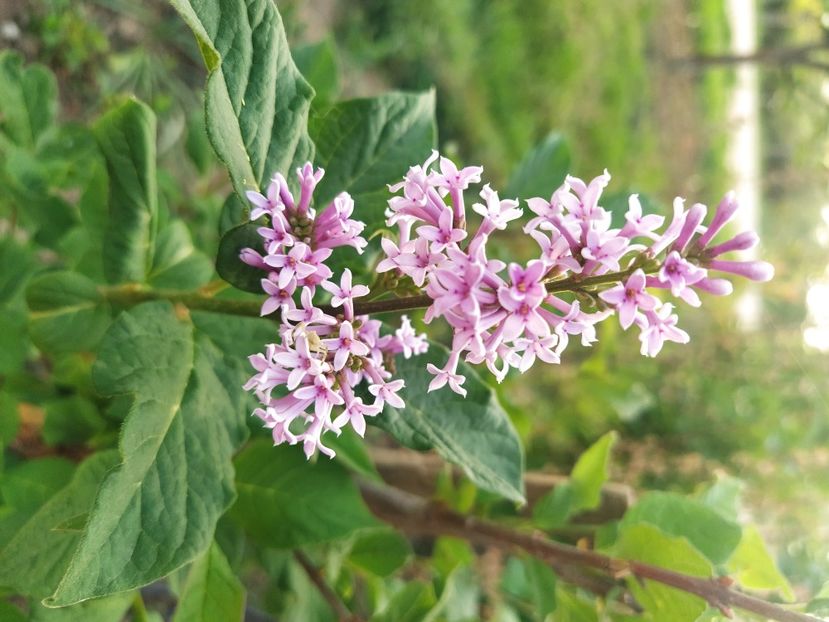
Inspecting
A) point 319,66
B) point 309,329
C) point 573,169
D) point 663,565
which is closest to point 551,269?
point 309,329

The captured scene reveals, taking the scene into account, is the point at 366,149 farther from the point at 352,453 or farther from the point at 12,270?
the point at 12,270

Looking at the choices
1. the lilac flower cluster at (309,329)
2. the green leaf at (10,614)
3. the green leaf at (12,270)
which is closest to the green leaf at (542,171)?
the lilac flower cluster at (309,329)

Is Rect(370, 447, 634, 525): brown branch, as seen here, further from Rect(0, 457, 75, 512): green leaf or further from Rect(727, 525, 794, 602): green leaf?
Rect(0, 457, 75, 512): green leaf

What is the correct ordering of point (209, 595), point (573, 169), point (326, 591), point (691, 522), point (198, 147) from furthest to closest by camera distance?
1. point (573, 169)
2. point (198, 147)
3. point (326, 591)
4. point (691, 522)
5. point (209, 595)

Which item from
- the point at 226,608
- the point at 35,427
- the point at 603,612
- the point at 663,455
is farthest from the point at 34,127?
the point at 663,455

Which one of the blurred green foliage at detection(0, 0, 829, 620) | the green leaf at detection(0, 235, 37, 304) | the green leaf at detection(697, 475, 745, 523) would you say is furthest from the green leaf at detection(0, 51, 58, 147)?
the green leaf at detection(697, 475, 745, 523)

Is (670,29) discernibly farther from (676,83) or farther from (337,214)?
(337,214)
